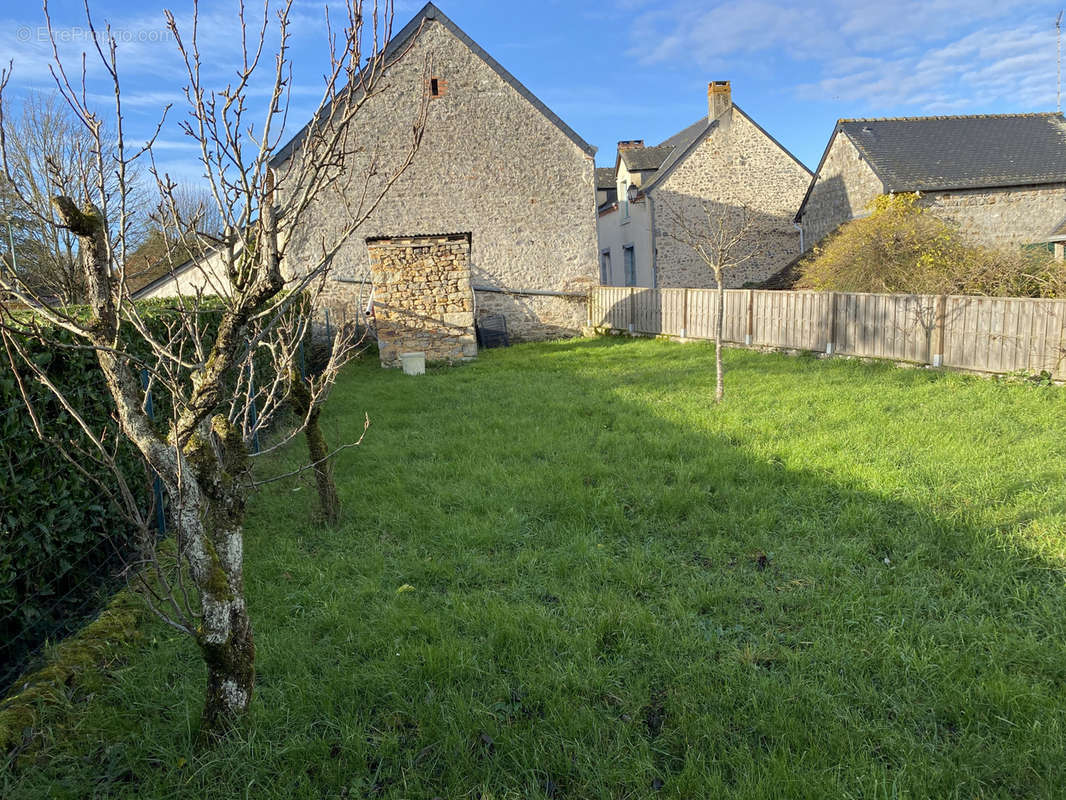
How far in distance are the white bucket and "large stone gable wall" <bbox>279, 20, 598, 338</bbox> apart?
4.38 metres

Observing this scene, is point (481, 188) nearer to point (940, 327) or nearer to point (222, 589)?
point (940, 327)

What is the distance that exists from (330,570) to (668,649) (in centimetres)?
237

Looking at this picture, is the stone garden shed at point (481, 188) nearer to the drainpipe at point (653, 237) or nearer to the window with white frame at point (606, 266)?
the drainpipe at point (653, 237)

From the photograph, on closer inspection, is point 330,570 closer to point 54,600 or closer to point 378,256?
point 54,600

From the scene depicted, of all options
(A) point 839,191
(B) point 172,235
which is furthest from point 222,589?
(A) point 839,191

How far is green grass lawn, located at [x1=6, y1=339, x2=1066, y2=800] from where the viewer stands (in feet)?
8.99

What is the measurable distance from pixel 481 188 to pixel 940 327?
11.9 meters

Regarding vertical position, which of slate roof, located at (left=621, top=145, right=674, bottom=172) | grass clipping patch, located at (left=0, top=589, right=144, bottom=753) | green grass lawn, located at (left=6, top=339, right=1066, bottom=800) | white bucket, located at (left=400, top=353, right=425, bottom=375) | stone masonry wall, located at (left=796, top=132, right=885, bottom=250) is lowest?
green grass lawn, located at (left=6, top=339, right=1066, bottom=800)

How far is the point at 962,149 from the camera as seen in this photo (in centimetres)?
2209

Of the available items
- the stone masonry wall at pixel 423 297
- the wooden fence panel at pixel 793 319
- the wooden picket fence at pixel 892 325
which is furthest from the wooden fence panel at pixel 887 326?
the stone masonry wall at pixel 423 297

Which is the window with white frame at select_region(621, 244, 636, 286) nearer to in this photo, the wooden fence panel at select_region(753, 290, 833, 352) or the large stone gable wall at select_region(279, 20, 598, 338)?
the large stone gable wall at select_region(279, 20, 598, 338)

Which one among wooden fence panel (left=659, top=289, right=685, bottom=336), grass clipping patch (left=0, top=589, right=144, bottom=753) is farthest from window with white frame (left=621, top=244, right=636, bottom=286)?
grass clipping patch (left=0, top=589, right=144, bottom=753)

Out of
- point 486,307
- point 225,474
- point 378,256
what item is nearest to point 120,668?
point 225,474

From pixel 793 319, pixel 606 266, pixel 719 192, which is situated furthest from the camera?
pixel 606 266
